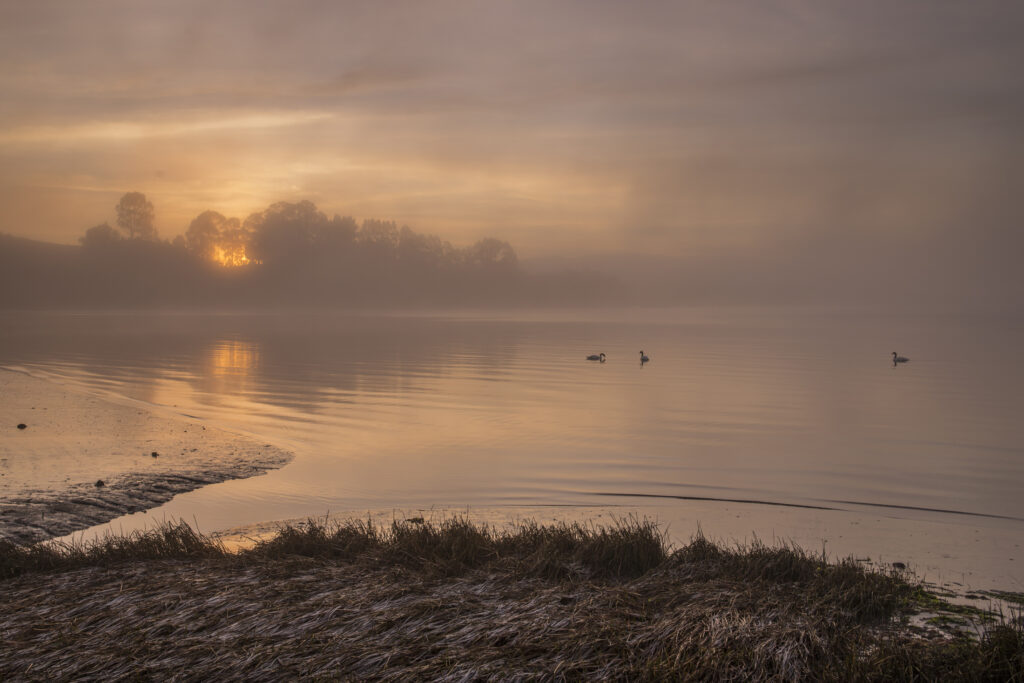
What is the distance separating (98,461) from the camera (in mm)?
18344

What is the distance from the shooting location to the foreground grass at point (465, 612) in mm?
6527

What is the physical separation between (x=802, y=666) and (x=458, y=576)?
436cm

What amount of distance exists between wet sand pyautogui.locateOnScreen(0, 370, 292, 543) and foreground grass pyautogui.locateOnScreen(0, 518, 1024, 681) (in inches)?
139

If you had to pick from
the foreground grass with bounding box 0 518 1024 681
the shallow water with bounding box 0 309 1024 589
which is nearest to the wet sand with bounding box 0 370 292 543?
the shallow water with bounding box 0 309 1024 589

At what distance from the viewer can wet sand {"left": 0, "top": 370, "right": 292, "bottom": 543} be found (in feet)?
45.5

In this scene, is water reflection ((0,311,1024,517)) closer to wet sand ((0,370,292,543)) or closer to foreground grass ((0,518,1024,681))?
wet sand ((0,370,292,543))

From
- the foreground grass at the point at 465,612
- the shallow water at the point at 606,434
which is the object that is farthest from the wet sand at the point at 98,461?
the foreground grass at the point at 465,612

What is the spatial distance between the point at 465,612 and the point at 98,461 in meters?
14.5

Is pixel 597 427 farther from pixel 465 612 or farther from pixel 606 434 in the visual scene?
pixel 465 612

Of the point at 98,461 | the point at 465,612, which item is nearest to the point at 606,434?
the point at 98,461

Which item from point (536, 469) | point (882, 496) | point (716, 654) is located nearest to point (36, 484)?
point (536, 469)

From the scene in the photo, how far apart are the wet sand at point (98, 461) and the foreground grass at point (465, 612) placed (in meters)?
3.52

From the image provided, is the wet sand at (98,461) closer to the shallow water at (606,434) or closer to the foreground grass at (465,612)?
the shallow water at (606,434)

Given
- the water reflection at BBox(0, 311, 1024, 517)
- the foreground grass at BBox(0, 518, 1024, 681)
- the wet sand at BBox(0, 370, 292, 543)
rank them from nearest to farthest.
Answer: the foreground grass at BBox(0, 518, 1024, 681) → the wet sand at BBox(0, 370, 292, 543) → the water reflection at BBox(0, 311, 1024, 517)
